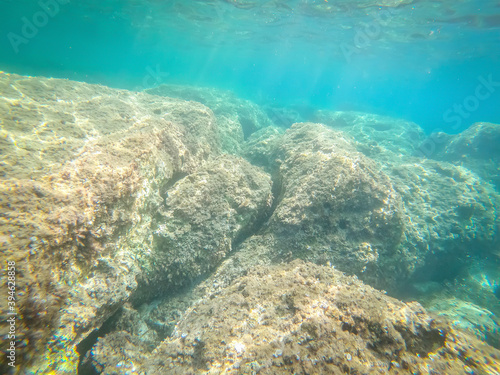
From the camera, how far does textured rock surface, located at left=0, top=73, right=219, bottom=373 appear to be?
182cm

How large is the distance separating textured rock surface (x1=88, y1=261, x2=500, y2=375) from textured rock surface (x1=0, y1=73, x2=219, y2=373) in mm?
Result: 597

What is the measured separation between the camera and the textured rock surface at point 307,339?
70.3 inches

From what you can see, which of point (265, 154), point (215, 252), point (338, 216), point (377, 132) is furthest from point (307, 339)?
point (377, 132)

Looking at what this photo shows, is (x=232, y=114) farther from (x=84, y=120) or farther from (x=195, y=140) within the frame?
(x=84, y=120)

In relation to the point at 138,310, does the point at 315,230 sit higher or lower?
higher

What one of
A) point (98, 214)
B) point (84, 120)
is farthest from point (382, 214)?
point (84, 120)

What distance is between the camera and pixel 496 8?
14539 millimetres

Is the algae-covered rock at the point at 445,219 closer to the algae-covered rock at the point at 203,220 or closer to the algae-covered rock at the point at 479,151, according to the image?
the algae-covered rock at the point at 479,151

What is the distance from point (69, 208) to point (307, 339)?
104 inches

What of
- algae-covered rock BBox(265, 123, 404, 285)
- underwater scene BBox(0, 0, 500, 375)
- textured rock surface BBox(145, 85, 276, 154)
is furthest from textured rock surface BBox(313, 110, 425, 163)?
algae-covered rock BBox(265, 123, 404, 285)

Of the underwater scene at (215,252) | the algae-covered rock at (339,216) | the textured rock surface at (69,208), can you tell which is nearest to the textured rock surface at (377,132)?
the underwater scene at (215,252)

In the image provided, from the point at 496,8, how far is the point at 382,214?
2079cm

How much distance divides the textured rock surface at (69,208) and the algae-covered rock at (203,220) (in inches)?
10.5

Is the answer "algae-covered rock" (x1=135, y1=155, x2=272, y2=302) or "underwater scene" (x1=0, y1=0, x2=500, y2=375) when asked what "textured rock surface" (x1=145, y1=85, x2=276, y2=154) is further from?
"algae-covered rock" (x1=135, y1=155, x2=272, y2=302)
